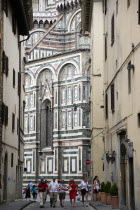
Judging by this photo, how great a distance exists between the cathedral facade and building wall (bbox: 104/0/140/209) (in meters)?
25.8

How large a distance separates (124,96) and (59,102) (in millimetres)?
35327

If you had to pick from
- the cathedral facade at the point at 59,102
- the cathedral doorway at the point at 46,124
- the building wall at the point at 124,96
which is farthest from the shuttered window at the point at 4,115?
the cathedral doorway at the point at 46,124

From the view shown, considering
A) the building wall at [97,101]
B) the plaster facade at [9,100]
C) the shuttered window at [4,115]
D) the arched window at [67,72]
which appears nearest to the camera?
the shuttered window at [4,115]


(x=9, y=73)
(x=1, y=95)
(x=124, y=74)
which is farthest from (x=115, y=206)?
(x=9, y=73)

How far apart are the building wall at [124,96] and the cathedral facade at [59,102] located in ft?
84.7

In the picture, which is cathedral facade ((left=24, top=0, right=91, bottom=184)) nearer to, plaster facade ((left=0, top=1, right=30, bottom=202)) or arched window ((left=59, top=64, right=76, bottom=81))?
arched window ((left=59, top=64, right=76, bottom=81))

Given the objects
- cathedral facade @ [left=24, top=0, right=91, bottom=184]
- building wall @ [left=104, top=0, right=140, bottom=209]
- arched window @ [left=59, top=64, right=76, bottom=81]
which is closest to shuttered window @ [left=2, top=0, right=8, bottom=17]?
building wall @ [left=104, top=0, right=140, bottom=209]

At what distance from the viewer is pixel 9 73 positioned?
2800 centimetres

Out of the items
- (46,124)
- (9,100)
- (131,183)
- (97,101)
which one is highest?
(46,124)

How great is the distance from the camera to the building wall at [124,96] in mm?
17234

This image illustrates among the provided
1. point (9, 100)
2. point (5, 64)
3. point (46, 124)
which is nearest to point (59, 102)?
point (46, 124)

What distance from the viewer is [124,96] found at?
19.8 meters

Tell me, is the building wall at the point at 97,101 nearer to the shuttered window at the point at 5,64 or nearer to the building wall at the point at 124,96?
the building wall at the point at 124,96

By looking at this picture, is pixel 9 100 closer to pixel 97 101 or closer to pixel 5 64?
pixel 5 64
